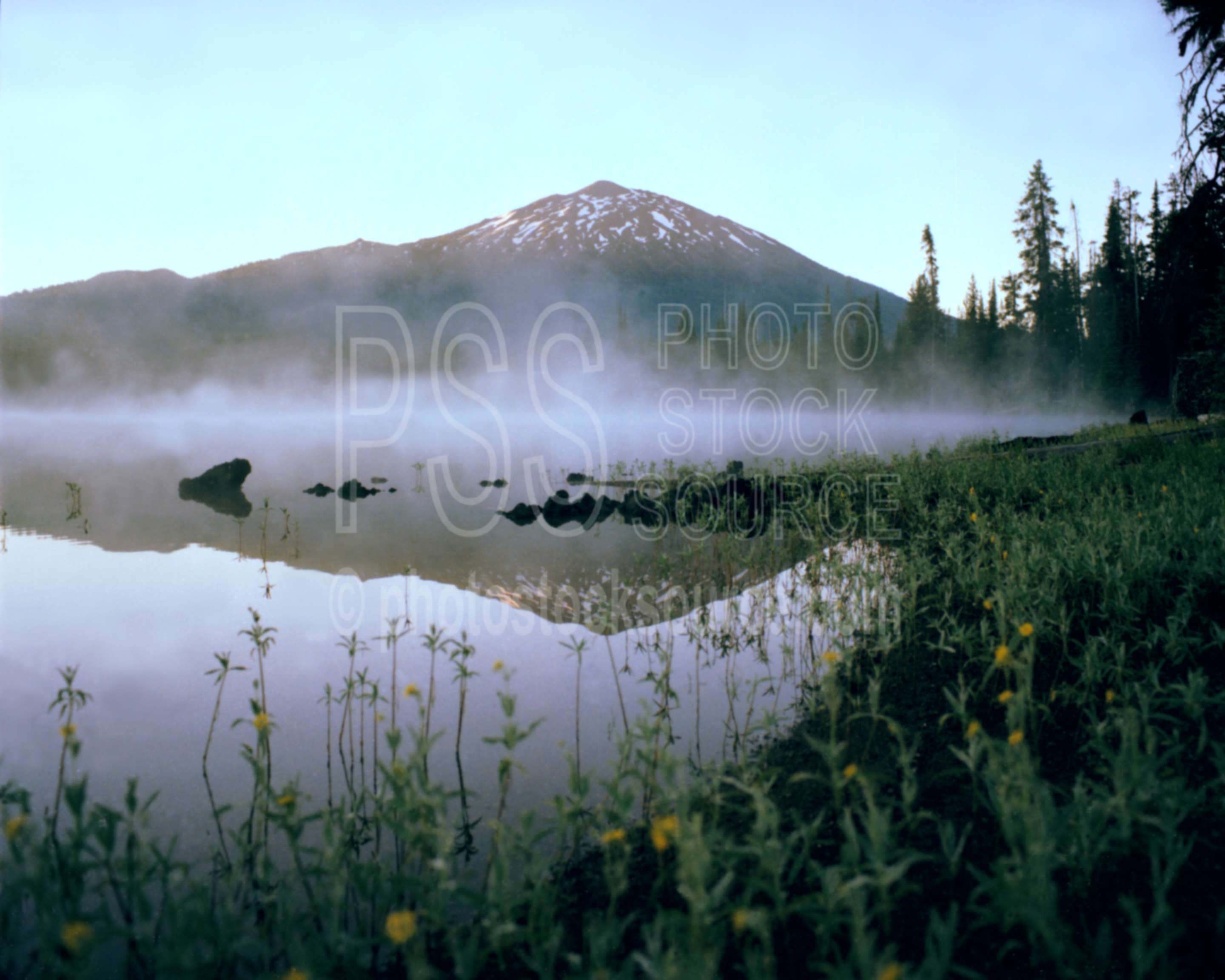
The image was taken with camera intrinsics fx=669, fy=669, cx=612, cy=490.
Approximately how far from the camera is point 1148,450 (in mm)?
13797

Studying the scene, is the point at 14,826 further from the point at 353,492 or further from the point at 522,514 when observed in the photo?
the point at 353,492

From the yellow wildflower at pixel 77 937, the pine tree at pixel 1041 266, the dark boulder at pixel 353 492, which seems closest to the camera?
the yellow wildflower at pixel 77 937

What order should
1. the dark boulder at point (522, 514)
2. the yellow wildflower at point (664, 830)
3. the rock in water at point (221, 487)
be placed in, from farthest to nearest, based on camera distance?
1. the rock in water at point (221, 487)
2. the dark boulder at point (522, 514)
3. the yellow wildflower at point (664, 830)

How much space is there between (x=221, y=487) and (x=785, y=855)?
21.4 metres

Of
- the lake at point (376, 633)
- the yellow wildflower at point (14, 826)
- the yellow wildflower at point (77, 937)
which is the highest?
the yellow wildflower at point (14, 826)

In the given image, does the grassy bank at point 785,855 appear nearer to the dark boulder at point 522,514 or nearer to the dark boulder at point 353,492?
the dark boulder at point 522,514

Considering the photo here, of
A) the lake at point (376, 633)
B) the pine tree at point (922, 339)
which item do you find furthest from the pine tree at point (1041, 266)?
the lake at point (376, 633)

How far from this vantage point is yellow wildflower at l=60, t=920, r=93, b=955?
1.77 m

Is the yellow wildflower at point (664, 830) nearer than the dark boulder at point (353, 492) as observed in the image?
Yes

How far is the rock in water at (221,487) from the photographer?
58.6ft

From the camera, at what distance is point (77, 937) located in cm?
178

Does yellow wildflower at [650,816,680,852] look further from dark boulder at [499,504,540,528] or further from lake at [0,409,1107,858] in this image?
dark boulder at [499,504,540,528]

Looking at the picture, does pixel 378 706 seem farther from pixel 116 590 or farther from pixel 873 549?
pixel 873 549

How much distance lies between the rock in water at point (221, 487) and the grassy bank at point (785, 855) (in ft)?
46.5
